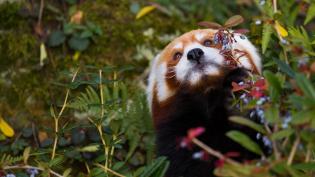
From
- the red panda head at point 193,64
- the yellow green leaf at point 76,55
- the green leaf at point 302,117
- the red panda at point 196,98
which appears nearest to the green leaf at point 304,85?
the green leaf at point 302,117

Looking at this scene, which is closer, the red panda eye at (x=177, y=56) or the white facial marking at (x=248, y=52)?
the white facial marking at (x=248, y=52)

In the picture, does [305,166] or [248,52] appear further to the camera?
[248,52]

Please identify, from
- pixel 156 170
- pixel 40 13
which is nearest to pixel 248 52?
pixel 156 170

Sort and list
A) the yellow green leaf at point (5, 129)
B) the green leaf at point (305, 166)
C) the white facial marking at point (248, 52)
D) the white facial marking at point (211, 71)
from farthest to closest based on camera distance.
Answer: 1. the yellow green leaf at point (5, 129)
2. the white facial marking at point (248, 52)
3. the white facial marking at point (211, 71)
4. the green leaf at point (305, 166)

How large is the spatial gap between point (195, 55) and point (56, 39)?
1966mm

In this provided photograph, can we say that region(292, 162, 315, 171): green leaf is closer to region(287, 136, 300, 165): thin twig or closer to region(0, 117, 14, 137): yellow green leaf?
region(287, 136, 300, 165): thin twig

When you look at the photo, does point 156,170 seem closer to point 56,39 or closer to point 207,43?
point 207,43

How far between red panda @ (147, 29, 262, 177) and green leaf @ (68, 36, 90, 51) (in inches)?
55.3

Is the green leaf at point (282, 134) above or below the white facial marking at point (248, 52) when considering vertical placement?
below

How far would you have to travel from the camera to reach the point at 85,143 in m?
4.64

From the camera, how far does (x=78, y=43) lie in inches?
206

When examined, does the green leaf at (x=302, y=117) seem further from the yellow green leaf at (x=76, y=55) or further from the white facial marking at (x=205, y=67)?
the yellow green leaf at (x=76, y=55)

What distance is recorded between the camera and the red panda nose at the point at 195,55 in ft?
11.6

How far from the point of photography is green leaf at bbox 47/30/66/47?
17.1 ft
